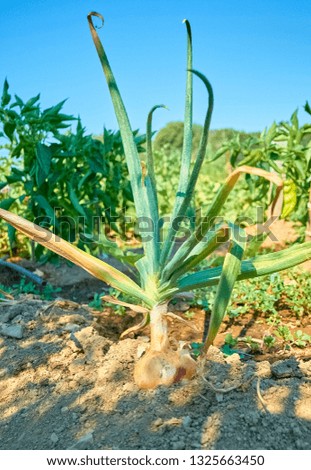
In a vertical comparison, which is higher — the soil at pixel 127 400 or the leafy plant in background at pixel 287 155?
the leafy plant in background at pixel 287 155

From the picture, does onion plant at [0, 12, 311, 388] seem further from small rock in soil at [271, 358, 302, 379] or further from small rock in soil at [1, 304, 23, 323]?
small rock in soil at [1, 304, 23, 323]

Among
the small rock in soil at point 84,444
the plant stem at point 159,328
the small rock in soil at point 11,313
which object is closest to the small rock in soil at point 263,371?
the plant stem at point 159,328

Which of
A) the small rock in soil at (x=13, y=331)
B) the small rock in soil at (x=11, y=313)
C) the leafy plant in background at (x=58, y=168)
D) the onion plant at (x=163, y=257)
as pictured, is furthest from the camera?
the leafy plant in background at (x=58, y=168)

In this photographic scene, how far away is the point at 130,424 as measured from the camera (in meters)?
1.67

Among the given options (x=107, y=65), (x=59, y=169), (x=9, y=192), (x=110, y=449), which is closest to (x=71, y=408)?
(x=110, y=449)

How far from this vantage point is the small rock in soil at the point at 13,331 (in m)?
2.48

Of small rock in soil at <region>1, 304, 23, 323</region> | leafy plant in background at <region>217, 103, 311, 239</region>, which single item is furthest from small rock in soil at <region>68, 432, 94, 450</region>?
leafy plant in background at <region>217, 103, 311, 239</region>

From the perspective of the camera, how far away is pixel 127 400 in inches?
71.4

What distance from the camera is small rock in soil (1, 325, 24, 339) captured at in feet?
8.13

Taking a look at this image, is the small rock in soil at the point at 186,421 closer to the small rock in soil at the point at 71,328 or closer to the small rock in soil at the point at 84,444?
the small rock in soil at the point at 84,444

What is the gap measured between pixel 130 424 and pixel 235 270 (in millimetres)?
605

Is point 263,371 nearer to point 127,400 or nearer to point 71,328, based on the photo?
point 127,400

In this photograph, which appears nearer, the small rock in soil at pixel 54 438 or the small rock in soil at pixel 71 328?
the small rock in soil at pixel 54 438

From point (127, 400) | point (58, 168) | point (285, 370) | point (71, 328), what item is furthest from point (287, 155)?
point (127, 400)
